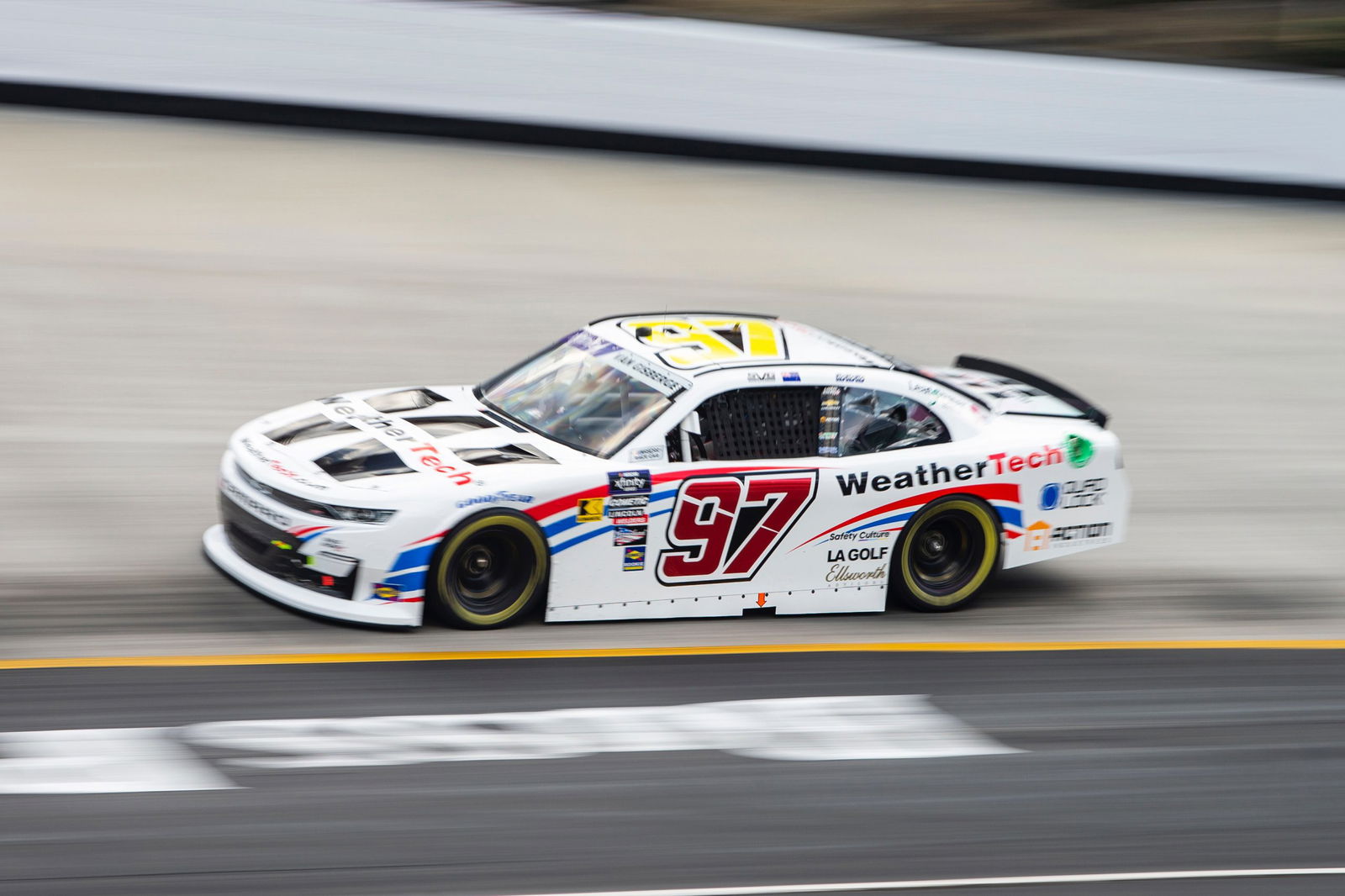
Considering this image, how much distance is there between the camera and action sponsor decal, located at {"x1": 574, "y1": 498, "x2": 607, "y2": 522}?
752cm

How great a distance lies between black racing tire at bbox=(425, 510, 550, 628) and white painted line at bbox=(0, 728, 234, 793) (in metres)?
1.45

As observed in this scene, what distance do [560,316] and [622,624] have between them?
5.99 m

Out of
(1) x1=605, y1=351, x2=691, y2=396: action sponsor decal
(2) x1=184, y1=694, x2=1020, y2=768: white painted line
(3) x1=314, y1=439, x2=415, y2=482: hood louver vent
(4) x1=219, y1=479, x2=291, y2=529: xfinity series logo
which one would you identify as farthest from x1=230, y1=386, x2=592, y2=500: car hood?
(2) x1=184, y1=694, x2=1020, y2=768: white painted line

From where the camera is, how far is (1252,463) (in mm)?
11914

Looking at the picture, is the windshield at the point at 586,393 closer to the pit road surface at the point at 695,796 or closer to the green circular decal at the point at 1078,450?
the pit road surface at the point at 695,796

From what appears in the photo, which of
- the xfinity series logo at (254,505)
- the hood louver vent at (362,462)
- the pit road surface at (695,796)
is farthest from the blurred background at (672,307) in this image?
the hood louver vent at (362,462)

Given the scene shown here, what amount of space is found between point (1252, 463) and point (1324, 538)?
52.2 inches

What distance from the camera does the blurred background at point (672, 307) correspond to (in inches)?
245

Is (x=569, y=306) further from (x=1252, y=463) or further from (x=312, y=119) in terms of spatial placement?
(x=1252, y=463)

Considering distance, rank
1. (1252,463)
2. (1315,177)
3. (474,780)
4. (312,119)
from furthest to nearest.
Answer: (1315,177) < (312,119) < (1252,463) < (474,780)

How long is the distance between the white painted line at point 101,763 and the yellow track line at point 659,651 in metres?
0.71

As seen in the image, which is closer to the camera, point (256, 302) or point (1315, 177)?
point (256, 302)

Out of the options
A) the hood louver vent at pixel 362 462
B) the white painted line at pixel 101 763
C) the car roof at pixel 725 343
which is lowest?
the white painted line at pixel 101 763

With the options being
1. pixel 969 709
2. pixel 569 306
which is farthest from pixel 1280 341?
pixel 969 709
